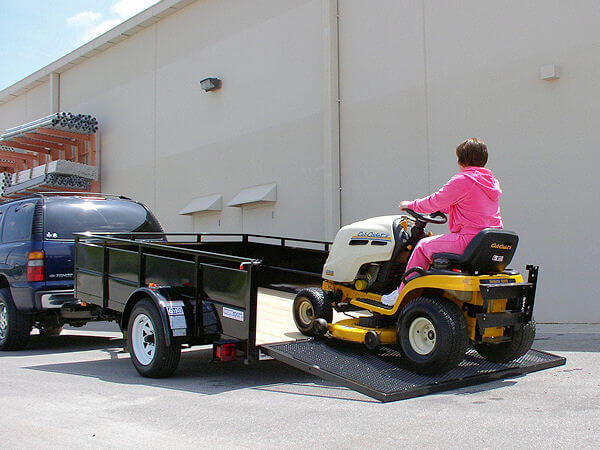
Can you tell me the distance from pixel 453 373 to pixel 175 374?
269 cm

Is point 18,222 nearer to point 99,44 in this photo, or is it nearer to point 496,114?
point 496,114

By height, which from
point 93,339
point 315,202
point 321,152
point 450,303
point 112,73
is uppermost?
point 112,73

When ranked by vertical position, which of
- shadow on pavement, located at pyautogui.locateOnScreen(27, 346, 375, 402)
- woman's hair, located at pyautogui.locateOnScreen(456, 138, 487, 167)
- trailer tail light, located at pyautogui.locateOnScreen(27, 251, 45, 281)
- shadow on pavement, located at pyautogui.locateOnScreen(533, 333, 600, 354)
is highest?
woman's hair, located at pyautogui.locateOnScreen(456, 138, 487, 167)

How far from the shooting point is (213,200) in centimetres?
1678

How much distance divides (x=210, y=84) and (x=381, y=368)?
1277 centimetres

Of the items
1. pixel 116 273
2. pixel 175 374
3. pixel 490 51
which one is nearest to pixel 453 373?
pixel 175 374

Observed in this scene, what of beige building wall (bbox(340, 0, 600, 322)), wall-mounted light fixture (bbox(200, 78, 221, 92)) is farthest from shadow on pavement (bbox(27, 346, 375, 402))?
wall-mounted light fixture (bbox(200, 78, 221, 92))

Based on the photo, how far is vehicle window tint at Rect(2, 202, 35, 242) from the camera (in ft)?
28.1

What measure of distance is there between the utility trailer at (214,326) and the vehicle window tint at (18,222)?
167cm

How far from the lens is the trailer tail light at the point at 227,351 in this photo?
18.2 feet

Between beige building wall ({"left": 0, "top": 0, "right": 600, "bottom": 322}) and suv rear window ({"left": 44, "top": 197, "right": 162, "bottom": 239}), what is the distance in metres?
5.02

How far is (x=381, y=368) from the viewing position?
17.4 ft

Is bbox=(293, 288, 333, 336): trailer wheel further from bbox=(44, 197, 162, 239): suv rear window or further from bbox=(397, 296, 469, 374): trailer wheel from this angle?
bbox=(44, 197, 162, 239): suv rear window

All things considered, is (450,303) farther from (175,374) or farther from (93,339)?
(93,339)
